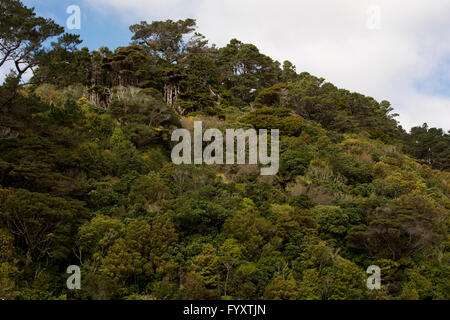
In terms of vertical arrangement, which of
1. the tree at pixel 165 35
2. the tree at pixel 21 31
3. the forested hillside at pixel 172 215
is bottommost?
the forested hillside at pixel 172 215

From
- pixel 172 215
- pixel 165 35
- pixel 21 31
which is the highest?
pixel 165 35

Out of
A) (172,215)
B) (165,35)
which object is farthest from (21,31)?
(165,35)

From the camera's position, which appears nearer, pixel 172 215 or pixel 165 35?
pixel 172 215

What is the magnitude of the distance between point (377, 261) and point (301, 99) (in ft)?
72.5

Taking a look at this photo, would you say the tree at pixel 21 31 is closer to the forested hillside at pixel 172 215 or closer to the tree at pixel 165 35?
the forested hillside at pixel 172 215

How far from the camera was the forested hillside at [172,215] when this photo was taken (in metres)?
14.0

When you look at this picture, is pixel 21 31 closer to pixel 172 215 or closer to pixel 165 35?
pixel 172 215

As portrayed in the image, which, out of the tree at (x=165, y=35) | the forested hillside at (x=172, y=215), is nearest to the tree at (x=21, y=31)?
the forested hillside at (x=172, y=215)

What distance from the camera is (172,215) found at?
16281 millimetres

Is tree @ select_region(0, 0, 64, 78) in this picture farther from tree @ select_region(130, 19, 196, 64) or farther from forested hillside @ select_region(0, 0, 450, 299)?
tree @ select_region(130, 19, 196, 64)

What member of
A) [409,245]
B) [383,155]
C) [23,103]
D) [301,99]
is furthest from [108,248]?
[301,99]

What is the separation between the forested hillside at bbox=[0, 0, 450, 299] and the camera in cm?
1399

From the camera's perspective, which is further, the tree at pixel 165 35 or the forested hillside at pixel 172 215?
the tree at pixel 165 35
